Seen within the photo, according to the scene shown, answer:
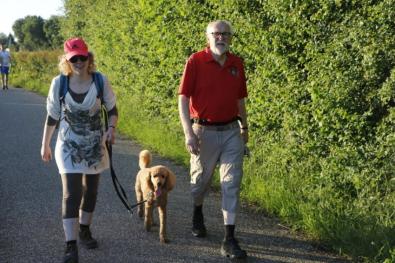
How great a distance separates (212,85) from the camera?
5.12 m

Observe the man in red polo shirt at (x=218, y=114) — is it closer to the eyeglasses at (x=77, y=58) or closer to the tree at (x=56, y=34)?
the eyeglasses at (x=77, y=58)

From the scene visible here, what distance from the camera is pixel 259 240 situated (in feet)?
18.2

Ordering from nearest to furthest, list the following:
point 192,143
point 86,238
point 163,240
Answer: point 192,143 → point 86,238 → point 163,240

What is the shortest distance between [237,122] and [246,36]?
6.49ft

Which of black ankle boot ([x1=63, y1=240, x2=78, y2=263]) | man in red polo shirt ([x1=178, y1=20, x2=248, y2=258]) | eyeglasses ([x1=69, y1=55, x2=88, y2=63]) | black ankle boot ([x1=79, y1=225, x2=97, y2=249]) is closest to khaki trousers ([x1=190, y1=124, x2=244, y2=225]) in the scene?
man in red polo shirt ([x1=178, y1=20, x2=248, y2=258])

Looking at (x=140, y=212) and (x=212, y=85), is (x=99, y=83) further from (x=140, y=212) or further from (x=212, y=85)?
(x=140, y=212)

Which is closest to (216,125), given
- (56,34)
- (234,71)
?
(234,71)

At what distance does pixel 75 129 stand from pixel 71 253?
3.59 feet

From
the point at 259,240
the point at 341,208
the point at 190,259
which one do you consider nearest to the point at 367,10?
the point at 341,208

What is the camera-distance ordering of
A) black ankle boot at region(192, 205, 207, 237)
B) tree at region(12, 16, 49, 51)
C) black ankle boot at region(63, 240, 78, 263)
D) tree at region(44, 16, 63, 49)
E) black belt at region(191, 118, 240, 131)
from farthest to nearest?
1. tree at region(12, 16, 49, 51)
2. tree at region(44, 16, 63, 49)
3. black ankle boot at region(192, 205, 207, 237)
4. black belt at region(191, 118, 240, 131)
5. black ankle boot at region(63, 240, 78, 263)

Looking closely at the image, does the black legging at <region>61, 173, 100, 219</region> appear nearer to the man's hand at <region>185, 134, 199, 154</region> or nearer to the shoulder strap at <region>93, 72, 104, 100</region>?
the shoulder strap at <region>93, 72, 104, 100</region>

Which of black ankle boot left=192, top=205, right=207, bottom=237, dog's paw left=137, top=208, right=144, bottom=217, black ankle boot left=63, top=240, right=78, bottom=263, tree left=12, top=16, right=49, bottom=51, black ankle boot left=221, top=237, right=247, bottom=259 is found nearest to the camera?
black ankle boot left=63, top=240, right=78, bottom=263

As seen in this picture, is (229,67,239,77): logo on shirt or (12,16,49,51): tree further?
(12,16,49,51): tree

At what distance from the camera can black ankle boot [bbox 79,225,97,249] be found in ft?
16.9
